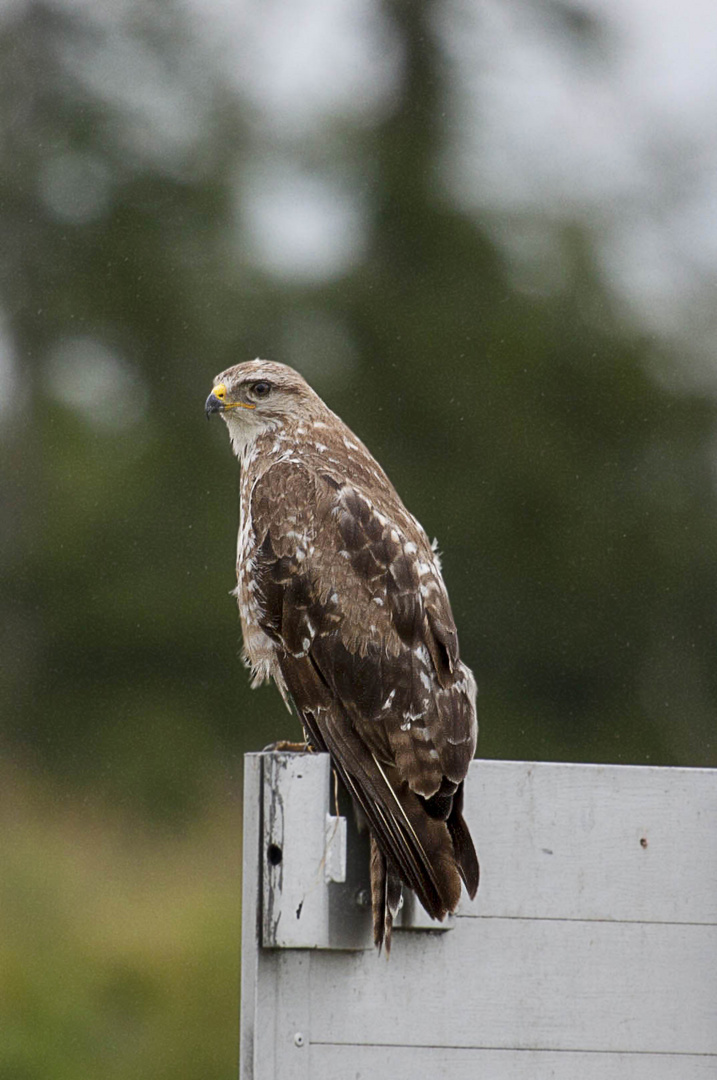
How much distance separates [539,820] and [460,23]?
425 inches

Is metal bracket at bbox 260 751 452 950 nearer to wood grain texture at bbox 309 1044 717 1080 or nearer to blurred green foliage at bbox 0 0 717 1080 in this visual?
wood grain texture at bbox 309 1044 717 1080

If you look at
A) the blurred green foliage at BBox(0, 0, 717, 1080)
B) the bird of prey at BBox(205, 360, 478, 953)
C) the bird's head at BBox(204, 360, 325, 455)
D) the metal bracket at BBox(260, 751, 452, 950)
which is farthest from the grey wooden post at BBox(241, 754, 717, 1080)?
the blurred green foliage at BBox(0, 0, 717, 1080)

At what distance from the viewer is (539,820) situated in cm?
269

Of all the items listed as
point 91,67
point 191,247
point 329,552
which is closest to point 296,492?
point 329,552

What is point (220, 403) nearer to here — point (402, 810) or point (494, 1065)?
point (402, 810)

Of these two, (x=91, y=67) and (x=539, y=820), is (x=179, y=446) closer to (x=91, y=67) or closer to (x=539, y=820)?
(x=91, y=67)

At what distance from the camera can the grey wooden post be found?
241 cm

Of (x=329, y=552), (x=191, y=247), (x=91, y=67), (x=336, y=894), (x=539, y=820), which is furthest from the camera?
(x=91, y=67)

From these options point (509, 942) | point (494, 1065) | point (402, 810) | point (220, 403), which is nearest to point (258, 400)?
point (220, 403)

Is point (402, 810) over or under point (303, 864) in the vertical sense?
over

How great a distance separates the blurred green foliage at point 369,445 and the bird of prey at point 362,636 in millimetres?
6136

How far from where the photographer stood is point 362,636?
346 centimetres

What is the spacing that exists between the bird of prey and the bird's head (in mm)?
95

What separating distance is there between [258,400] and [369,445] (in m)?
6.63
